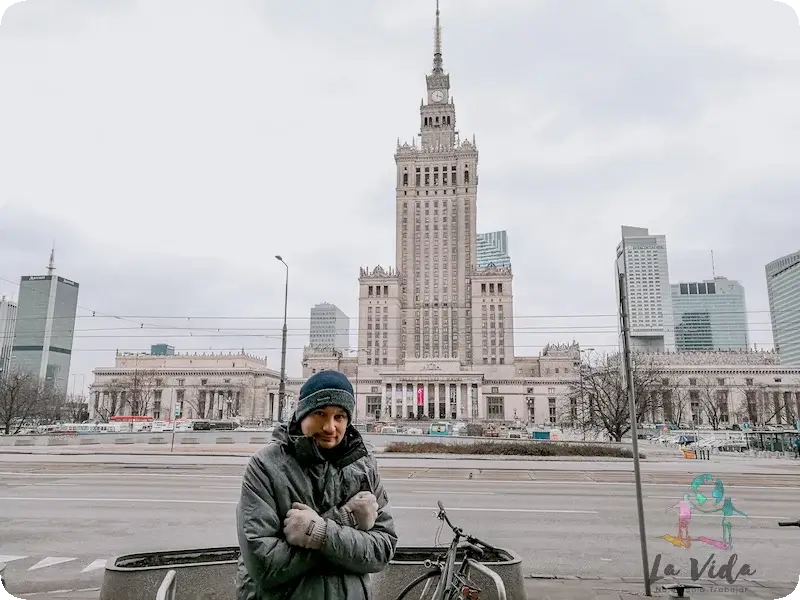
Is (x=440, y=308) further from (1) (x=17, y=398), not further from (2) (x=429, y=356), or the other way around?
(1) (x=17, y=398)

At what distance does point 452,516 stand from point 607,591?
5657mm

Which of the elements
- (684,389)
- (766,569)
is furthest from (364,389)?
(766,569)

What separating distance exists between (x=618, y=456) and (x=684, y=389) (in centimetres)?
9300

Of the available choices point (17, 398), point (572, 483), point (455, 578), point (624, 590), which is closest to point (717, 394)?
point (572, 483)

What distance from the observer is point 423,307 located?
431 feet

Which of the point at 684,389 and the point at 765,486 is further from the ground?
the point at 684,389

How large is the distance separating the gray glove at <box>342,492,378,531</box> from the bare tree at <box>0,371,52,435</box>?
184 ft

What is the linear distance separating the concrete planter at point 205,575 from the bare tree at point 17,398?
171ft

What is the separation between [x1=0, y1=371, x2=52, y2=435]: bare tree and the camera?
48531 millimetres

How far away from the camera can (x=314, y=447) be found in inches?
97.8

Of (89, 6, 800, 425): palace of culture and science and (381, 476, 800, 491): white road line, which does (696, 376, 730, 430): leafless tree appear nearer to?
(89, 6, 800, 425): palace of culture and science

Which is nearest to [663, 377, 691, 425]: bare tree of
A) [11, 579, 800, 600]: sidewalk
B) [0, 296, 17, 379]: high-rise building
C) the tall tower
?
the tall tower

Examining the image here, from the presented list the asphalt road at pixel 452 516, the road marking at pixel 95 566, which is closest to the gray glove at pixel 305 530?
the asphalt road at pixel 452 516

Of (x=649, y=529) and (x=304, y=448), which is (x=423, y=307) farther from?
(x=304, y=448)
